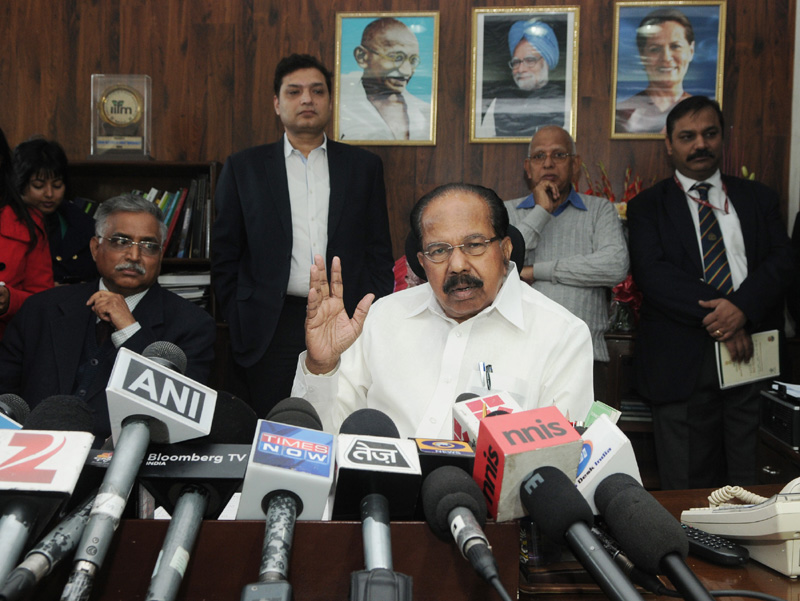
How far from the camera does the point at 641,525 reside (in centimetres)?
82

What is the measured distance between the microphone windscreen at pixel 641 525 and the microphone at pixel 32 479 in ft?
2.09

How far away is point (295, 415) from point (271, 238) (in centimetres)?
227

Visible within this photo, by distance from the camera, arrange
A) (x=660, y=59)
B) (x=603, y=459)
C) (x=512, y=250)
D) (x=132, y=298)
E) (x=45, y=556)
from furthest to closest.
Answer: (x=660, y=59) → (x=132, y=298) → (x=512, y=250) → (x=603, y=459) → (x=45, y=556)

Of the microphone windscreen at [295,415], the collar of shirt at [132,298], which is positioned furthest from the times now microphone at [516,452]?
the collar of shirt at [132,298]

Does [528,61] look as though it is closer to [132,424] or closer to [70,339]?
[70,339]

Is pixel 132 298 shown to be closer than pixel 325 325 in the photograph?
No

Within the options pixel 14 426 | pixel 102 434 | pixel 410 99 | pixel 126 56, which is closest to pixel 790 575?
pixel 14 426

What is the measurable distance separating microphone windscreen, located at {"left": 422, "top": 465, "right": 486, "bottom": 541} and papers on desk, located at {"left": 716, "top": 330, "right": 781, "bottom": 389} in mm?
2579

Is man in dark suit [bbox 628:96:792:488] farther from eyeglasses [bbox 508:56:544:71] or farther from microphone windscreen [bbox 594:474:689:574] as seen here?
microphone windscreen [bbox 594:474:689:574]

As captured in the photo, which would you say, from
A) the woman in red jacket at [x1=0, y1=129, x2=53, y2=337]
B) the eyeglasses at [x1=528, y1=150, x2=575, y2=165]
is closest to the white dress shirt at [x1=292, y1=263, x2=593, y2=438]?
the woman in red jacket at [x1=0, y1=129, x2=53, y2=337]

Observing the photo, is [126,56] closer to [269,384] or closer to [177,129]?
[177,129]

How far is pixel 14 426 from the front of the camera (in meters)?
1.03


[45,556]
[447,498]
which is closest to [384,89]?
[447,498]

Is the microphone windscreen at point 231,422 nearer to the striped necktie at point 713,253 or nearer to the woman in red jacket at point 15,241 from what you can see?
Answer: the woman in red jacket at point 15,241
